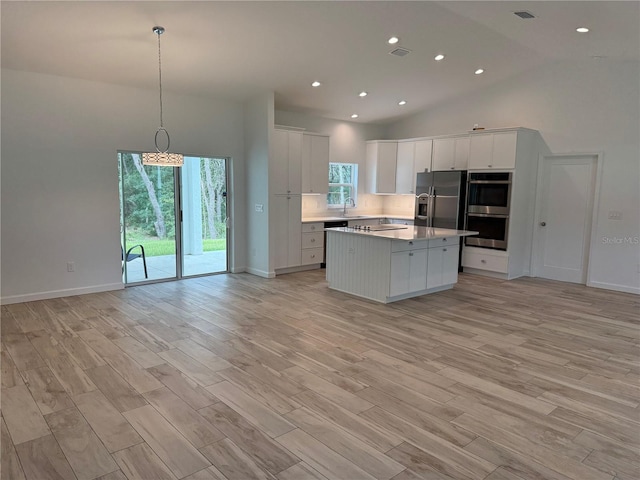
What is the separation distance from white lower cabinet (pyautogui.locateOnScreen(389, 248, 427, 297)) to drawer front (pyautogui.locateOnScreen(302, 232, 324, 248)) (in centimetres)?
241

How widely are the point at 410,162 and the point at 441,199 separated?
1.16m

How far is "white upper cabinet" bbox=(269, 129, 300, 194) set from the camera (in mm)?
6711

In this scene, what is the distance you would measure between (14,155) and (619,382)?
6.55m

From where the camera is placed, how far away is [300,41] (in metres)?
4.92

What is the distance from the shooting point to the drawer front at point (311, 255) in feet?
24.1

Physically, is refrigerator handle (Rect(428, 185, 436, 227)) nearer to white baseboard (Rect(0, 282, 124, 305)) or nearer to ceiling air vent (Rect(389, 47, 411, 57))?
ceiling air vent (Rect(389, 47, 411, 57))

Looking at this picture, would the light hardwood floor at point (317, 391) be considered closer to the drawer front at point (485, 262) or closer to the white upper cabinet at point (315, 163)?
the drawer front at point (485, 262)

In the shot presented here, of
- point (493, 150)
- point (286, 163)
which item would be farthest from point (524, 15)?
point (286, 163)

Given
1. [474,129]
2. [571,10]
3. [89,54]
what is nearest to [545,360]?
[571,10]

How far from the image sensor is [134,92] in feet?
18.8

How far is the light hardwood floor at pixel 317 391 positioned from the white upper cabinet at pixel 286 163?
7.68 feet

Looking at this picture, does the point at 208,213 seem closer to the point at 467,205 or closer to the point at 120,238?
the point at 120,238

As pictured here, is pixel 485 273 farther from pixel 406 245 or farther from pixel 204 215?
pixel 204 215

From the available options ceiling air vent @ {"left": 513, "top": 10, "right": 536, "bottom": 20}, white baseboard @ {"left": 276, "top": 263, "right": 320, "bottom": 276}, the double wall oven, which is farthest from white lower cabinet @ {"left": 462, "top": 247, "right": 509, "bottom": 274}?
ceiling air vent @ {"left": 513, "top": 10, "right": 536, "bottom": 20}
